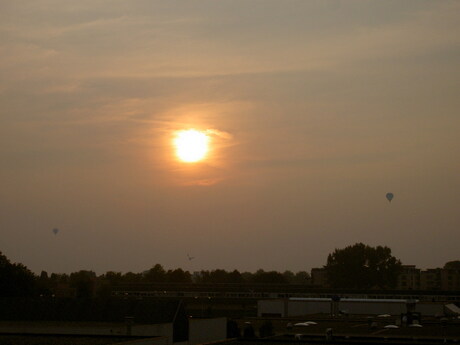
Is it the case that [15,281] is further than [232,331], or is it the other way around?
[15,281]

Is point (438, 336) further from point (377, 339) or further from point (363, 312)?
point (363, 312)

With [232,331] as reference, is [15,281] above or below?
above

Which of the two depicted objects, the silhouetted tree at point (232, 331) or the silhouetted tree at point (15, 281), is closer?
the silhouetted tree at point (232, 331)

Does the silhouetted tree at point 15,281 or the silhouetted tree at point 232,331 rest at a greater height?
the silhouetted tree at point 15,281

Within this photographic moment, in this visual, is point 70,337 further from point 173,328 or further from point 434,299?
point 434,299

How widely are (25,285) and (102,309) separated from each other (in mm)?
39062

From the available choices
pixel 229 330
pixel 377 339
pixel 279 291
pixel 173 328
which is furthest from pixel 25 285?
pixel 279 291

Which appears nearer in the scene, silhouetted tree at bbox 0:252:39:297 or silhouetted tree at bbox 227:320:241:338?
silhouetted tree at bbox 227:320:241:338

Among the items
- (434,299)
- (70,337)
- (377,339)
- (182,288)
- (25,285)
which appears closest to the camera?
(70,337)

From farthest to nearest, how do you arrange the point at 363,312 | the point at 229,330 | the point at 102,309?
1. the point at 363,312
2. the point at 229,330
3. the point at 102,309

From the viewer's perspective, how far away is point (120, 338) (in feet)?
173

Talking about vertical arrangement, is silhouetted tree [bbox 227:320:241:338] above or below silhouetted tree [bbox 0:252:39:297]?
below

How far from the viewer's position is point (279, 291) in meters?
168

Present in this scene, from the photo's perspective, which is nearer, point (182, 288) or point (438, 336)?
point (438, 336)
